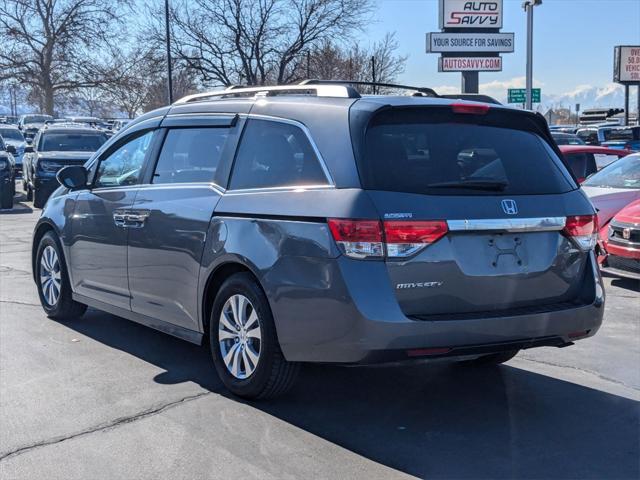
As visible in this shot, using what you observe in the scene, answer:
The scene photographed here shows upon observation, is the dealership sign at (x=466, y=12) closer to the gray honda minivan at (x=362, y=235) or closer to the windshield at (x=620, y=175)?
the windshield at (x=620, y=175)

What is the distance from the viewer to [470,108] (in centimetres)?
459

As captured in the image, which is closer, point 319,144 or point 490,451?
point 490,451

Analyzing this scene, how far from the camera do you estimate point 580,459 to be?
13.4 feet

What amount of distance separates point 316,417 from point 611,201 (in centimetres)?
696

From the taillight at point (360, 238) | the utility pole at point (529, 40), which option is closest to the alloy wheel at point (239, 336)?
the taillight at point (360, 238)

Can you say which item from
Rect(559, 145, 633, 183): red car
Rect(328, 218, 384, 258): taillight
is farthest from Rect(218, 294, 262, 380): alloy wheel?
Rect(559, 145, 633, 183): red car

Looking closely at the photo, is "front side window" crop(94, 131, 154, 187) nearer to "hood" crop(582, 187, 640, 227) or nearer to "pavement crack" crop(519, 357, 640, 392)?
"pavement crack" crop(519, 357, 640, 392)

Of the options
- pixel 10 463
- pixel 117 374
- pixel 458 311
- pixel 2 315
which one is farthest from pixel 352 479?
pixel 2 315

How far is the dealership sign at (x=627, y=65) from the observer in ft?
145

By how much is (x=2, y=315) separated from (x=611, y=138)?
23.3 m

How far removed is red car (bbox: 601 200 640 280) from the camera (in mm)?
8516

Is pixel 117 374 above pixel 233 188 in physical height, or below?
below

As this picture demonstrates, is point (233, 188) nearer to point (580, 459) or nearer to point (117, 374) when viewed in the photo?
point (117, 374)

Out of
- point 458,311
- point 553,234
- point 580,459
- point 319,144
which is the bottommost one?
point 580,459
